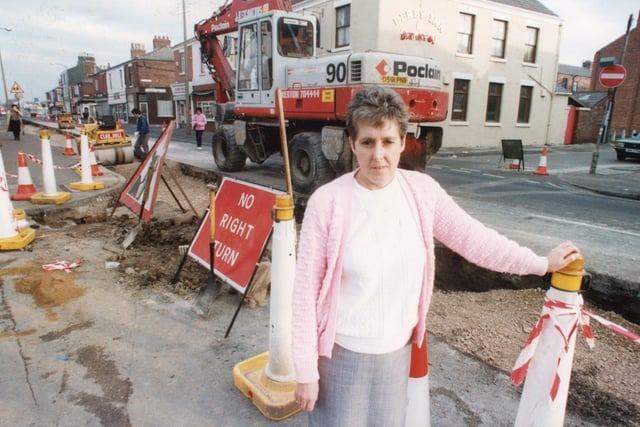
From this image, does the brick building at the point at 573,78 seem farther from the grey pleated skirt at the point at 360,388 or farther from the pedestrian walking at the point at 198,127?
the grey pleated skirt at the point at 360,388

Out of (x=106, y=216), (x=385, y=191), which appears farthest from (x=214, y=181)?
(x=385, y=191)

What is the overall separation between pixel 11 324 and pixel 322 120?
6002 millimetres

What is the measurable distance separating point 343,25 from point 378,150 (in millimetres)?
17848

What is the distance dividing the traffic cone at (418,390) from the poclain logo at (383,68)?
20.3ft

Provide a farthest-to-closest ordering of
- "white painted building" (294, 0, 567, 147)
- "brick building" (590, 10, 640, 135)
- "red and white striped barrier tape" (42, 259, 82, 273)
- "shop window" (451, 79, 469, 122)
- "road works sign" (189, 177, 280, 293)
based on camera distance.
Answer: "brick building" (590, 10, 640, 135)
"shop window" (451, 79, 469, 122)
"white painted building" (294, 0, 567, 147)
"red and white striped barrier tape" (42, 259, 82, 273)
"road works sign" (189, 177, 280, 293)

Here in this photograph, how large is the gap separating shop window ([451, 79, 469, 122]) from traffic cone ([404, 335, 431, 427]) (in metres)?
19.8

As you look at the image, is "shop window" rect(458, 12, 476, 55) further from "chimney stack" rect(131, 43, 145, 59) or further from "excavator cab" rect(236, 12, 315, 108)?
"chimney stack" rect(131, 43, 145, 59)

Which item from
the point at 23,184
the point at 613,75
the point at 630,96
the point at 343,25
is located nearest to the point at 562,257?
the point at 23,184

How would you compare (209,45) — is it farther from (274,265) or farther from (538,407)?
(538,407)

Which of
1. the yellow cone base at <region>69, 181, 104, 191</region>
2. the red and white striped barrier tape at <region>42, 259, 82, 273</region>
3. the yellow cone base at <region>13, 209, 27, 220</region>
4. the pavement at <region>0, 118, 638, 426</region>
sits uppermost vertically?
the yellow cone base at <region>69, 181, 104, 191</region>

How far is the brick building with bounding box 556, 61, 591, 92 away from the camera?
1923 inches

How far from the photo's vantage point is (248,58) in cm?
936

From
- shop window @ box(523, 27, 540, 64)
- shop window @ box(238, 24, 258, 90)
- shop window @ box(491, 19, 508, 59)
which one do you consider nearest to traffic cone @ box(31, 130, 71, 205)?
shop window @ box(238, 24, 258, 90)

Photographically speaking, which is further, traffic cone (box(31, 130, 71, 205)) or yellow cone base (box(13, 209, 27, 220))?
traffic cone (box(31, 130, 71, 205))
